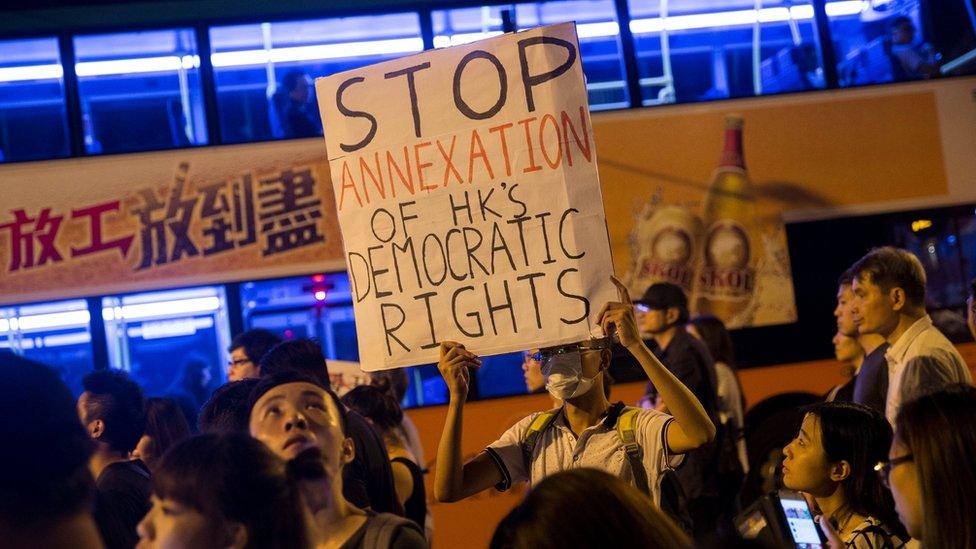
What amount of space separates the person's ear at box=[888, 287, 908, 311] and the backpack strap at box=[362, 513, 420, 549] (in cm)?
306

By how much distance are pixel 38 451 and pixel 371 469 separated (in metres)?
2.37

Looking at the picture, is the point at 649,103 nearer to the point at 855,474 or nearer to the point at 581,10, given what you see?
the point at 581,10

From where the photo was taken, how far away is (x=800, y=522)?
4.05 m

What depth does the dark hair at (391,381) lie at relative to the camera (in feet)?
22.6

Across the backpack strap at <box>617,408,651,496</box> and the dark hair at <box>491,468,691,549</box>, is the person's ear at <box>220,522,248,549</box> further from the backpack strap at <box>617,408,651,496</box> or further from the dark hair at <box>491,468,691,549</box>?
A: the backpack strap at <box>617,408,651,496</box>

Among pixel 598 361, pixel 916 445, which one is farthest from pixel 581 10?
pixel 916 445

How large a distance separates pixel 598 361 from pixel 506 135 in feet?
3.30

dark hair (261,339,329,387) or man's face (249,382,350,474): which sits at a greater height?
dark hair (261,339,329,387)

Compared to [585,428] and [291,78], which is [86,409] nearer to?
[585,428]

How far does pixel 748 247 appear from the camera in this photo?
418 inches

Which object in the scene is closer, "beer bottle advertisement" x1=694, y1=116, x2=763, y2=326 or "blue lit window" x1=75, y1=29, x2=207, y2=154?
"blue lit window" x1=75, y1=29, x2=207, y2=154

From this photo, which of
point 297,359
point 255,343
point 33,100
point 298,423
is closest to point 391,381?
point 255,343

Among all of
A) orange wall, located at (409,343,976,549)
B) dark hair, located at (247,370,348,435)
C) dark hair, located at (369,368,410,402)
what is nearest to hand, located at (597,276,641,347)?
dark hair, located at (247,370,348,435)

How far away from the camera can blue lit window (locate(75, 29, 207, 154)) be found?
10.1 m
